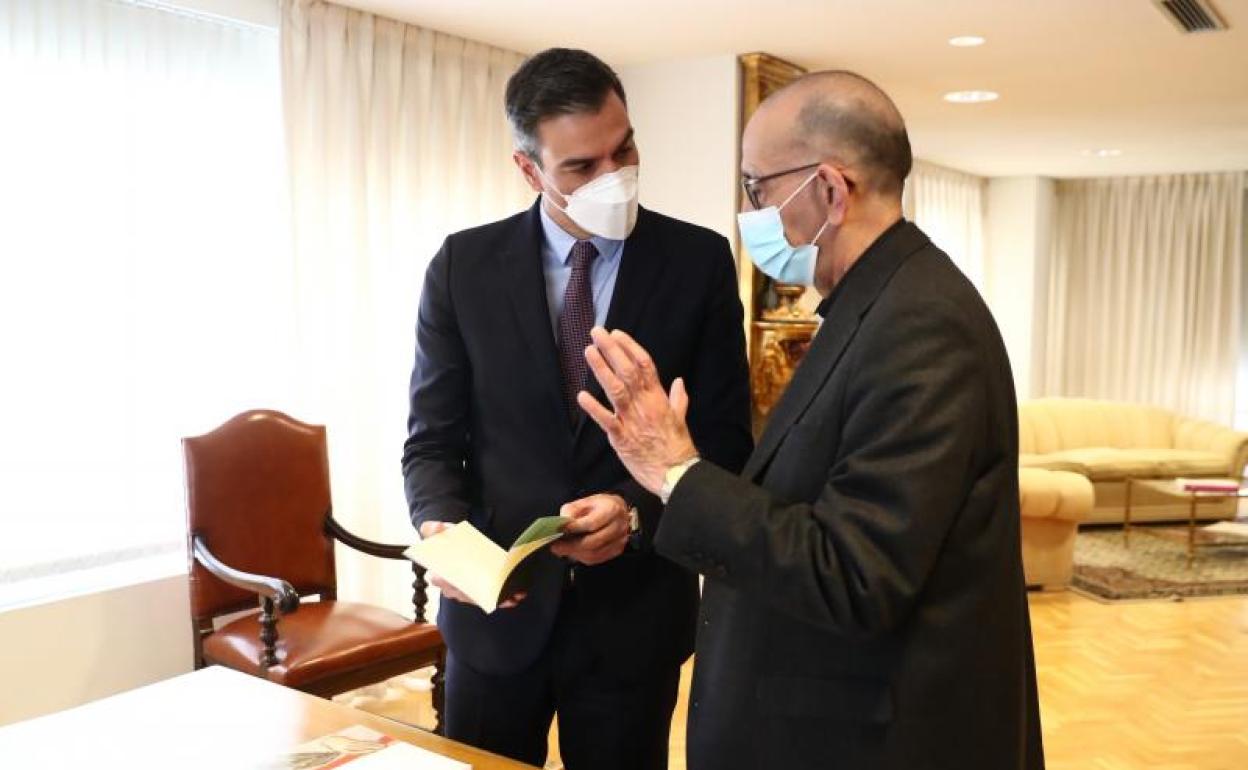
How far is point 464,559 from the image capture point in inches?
55.8

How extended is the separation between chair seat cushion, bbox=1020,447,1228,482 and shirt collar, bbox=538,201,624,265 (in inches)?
232

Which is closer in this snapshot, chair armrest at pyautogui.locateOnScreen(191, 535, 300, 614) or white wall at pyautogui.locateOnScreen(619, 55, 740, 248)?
chair armrest at pyautogui.locateOnScreen(191, 535, 300, 614)

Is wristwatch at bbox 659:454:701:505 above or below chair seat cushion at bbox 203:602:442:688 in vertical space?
above

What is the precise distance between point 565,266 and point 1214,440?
23.5 ft

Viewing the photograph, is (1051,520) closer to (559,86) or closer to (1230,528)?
(1230,528)

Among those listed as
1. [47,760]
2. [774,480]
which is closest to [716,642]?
[774,480]

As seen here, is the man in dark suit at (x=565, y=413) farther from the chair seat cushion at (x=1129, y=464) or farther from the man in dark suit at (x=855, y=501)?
the chair seat cushion at (x=1129, y=464)

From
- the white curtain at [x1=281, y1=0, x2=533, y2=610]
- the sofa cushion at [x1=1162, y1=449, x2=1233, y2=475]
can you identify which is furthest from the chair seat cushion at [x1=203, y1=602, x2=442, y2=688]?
the sofa cushion at [x1=1162, y1=449, x2=1233, y2=475]

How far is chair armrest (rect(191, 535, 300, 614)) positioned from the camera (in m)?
2.73

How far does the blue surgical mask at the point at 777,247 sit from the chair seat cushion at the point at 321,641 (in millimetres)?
1778

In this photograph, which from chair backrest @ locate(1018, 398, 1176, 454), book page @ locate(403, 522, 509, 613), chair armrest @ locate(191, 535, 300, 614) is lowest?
chair backrest @ locate(1018, 398, 1176, 454)

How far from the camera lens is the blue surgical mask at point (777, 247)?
1254 mm

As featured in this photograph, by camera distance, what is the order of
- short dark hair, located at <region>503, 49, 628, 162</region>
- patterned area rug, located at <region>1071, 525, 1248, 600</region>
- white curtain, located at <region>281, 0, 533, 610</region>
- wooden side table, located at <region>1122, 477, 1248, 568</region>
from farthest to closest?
wooden side table, located at <region>1122, 477, 1248, 568</region> < patterned area rug, located at <region>1071, 525, 1248, 600</region> < white curtain, located at <region>281, 0, 533, 610</region> < short dark hair, located at <region>503, 49, 628, 162</region>

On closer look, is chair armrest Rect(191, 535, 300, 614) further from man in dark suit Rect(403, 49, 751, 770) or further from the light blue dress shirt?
the light blue dress shirt
